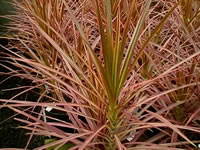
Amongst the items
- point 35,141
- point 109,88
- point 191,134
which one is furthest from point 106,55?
point 35,141

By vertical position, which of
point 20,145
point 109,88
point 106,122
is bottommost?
point 20,145

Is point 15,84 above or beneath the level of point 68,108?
beneath

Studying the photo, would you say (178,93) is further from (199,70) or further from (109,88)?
(109,88)

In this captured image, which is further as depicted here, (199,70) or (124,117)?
(199,70)

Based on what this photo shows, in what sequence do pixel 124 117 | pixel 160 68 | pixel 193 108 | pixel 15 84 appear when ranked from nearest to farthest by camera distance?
pixel 124 117 → pixel 193 108 → pixel 160 68 → pixel 15 84

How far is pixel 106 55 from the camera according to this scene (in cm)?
69

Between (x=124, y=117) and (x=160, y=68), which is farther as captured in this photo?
(x=160, y=68)

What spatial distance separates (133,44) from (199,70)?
1.04 feet

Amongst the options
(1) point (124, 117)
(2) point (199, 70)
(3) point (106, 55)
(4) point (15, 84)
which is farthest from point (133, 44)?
(4) point (15, 84)

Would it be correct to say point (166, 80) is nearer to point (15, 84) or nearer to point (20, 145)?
point (20, 145)

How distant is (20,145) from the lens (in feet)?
4.86

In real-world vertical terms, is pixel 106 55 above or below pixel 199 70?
above

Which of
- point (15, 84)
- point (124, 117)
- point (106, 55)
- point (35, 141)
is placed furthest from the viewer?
point (15, 84)

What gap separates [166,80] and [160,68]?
0.08 metres
